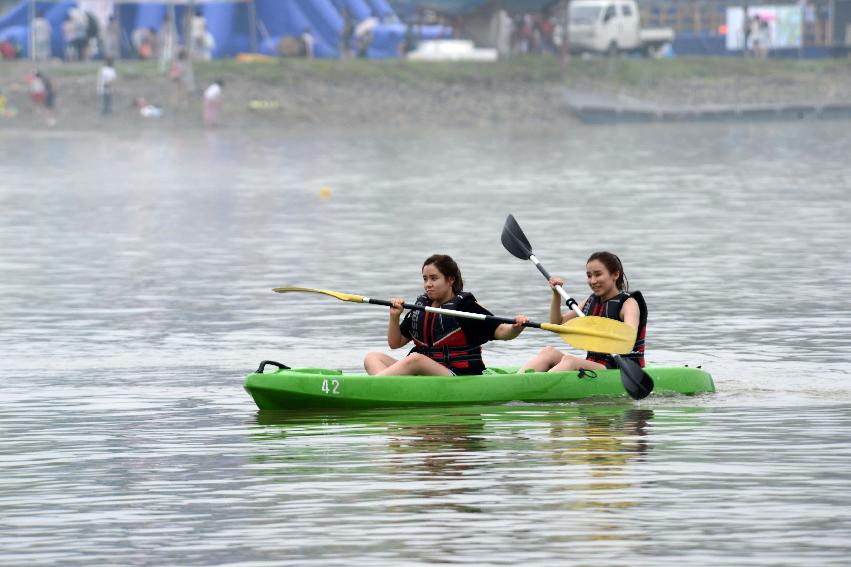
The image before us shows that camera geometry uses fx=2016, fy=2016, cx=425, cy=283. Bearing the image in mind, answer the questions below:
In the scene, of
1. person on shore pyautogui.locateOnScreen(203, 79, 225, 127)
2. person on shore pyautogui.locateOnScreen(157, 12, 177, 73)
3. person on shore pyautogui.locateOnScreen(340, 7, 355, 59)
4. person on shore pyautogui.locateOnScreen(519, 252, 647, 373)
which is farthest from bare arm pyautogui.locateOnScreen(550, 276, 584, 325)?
person on shore pyautogui.locateOnScreen(340, 7, 355, 59)

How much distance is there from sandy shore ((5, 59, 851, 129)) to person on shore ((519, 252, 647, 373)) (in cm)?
4709

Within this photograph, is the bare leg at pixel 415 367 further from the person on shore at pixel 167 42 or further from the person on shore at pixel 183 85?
the person on shore at pixel 167 42

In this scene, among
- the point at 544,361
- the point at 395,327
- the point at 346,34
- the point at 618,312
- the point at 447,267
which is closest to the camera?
the point at 447,267

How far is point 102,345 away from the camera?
17594 millimetres

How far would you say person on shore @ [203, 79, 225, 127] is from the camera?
192 ft

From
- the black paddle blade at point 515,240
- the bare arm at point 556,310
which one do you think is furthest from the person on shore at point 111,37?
the bare arm at point 556,310

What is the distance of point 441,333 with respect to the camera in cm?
1414

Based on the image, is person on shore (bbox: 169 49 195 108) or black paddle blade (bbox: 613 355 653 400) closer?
black paddle blade (bbox: 613 355 653 400)

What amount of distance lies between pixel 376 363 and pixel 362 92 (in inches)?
1962

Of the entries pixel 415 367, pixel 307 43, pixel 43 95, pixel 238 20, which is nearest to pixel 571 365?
pixel 415 367

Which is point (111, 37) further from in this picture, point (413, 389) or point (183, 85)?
point (413, 389)

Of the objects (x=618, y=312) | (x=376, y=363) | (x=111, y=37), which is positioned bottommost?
(x=111, y=37)

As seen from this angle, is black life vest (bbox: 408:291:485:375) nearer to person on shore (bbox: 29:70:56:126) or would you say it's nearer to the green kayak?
the green kayak

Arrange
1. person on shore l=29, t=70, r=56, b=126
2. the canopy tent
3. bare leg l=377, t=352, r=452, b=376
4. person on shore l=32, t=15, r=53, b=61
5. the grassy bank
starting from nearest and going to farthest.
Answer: bare leg l=377, t=352, r=452, b=376
person on shore l=29, t=70, r=56, b=126
the grassy bank
person on shore l=32, t=15, r=53, b=61
the canopy tent
